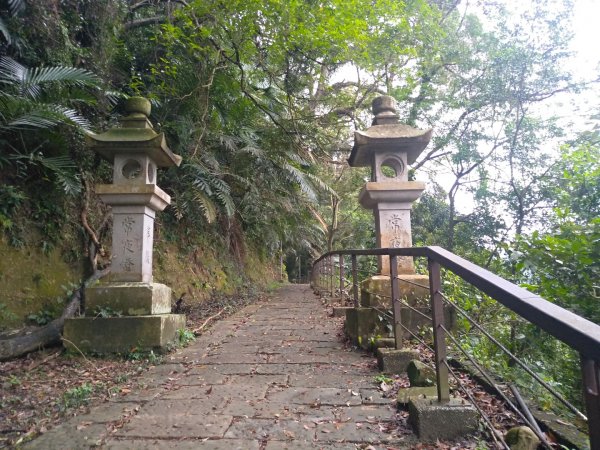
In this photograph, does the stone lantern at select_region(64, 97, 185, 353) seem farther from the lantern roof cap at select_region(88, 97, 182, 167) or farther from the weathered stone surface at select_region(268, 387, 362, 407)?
the weathered stone surface at select_region(268, 387, 362, 407)

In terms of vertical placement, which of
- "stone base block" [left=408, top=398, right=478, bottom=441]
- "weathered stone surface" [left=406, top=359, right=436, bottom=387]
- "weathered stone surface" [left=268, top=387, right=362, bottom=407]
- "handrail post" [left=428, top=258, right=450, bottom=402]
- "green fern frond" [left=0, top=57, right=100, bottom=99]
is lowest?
"weathered stone surface" [left=268, top=387, right=362, bottom=407]

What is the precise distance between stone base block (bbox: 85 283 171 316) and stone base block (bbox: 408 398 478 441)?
301 cm

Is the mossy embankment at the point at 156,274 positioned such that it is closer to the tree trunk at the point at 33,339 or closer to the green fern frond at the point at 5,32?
the tree trunk at the point at 33,339

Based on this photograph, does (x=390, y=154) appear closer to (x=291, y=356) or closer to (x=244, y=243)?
(x=291, y=356)

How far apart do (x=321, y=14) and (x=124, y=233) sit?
12.6 ft

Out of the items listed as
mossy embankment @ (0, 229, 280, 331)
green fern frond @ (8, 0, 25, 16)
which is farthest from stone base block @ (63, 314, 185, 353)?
green fern frond @ (8, 0, 25, 16)

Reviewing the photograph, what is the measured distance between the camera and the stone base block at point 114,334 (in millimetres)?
4066

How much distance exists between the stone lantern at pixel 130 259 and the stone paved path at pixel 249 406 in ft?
1.71

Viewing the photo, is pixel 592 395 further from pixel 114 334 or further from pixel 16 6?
pixel 16 6

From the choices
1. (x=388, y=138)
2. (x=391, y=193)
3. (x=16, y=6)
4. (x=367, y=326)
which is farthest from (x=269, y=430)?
(x=16, y=6)

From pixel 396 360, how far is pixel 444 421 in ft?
3.64

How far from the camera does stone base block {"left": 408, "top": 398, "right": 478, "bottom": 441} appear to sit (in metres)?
2.21

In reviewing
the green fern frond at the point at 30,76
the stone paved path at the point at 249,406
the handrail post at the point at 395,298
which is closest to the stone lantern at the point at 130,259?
the stone paved path at the point at 249,406

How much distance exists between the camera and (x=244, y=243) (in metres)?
12.4
